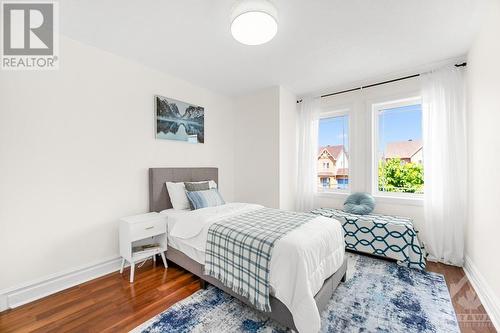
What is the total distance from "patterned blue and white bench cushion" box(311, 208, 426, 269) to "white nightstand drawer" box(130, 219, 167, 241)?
235 centimetres

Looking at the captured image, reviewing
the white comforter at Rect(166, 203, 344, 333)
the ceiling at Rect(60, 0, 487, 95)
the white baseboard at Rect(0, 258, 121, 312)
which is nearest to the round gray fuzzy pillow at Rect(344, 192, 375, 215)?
the white comforter at Rect(166, 203, 344, 333)

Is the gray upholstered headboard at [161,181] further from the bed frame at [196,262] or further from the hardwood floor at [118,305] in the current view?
the hardwood floor at [118,305]

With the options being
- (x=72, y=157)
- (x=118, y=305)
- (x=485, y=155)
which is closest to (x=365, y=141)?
(x=485, y=155)

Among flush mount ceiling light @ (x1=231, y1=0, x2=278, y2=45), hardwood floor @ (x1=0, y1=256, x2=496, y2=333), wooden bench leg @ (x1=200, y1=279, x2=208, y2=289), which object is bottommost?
hardwood floor @ (x1=0, y1=256, x2=496, y2=333)

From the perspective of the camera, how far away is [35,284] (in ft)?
6.46

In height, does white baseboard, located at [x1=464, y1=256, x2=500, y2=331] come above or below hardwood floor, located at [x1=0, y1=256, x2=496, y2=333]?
above

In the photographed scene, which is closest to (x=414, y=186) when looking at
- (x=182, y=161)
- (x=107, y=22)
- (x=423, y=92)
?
(x=423, y=92)

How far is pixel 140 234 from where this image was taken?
2.35m

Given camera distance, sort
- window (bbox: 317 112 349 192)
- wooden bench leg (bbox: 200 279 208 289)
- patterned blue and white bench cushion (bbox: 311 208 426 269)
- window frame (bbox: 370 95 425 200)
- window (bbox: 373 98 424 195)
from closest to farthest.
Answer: wooden bench leg (bbox: 200 279 208 289) → patterned blue and white bench cushion (bbox: 311 208 426 269) → window (bbox: 373 98 424 195) → window frame (bbox: 370 95 425 200) → window (bbox: 317 112 349 192)

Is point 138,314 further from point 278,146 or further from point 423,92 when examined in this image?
point 423,92

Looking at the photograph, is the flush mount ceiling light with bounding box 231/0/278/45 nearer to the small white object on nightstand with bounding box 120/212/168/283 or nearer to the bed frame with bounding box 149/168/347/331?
the bed frame with bounding box 149/168/347/331

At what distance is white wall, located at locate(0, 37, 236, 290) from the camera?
74.7 inches

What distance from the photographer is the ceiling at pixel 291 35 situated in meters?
1.79

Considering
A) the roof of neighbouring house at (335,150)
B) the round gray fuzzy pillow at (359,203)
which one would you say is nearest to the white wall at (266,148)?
the roof of neighbouring house at (335,150)
